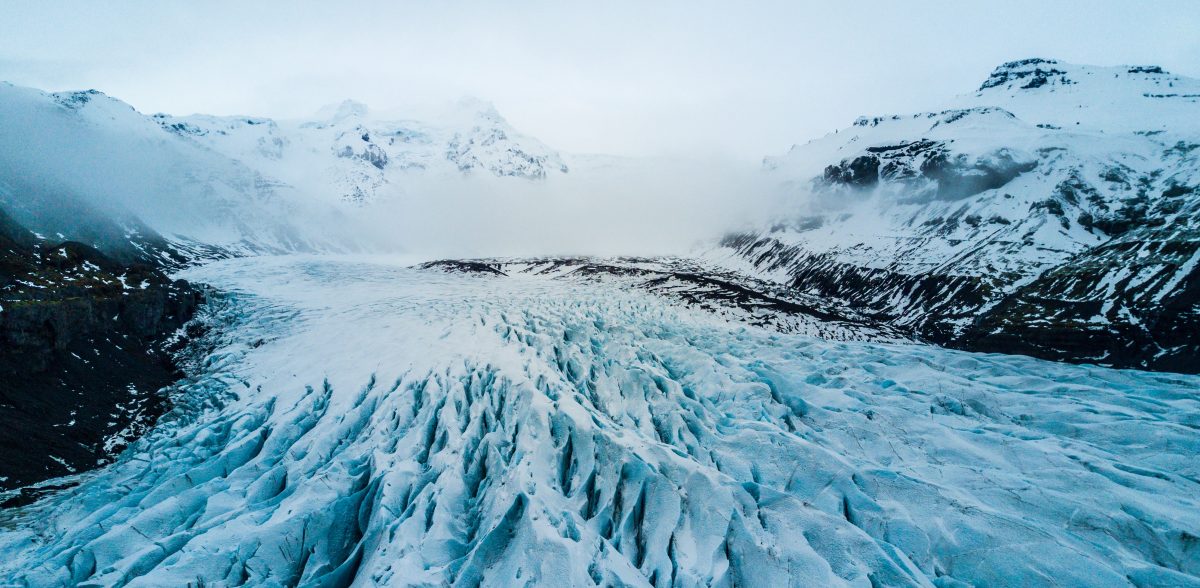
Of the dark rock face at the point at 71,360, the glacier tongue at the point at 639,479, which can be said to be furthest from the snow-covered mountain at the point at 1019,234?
the dark rock face at the point at 71,360

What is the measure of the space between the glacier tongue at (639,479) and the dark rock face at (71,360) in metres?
1.73

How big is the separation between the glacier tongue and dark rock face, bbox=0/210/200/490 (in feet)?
5.69

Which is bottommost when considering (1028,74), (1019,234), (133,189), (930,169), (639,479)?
(1019,234)

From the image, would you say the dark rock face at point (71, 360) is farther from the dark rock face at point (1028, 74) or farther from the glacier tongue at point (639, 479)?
the dark rock face at point (1028, 74)

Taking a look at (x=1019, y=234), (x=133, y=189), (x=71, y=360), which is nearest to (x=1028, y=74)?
(x=1019, y=234)

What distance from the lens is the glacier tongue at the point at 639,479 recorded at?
9.26 m

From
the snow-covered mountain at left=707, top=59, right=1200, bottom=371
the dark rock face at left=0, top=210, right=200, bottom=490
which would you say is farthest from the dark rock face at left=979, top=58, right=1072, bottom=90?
the dark rock face at left=0, top=210, right=200, bottom=490

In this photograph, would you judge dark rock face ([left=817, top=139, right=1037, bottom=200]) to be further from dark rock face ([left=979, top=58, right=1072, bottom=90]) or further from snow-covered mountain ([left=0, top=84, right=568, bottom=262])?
snow-covered mountain ([left=0, top=84, right=568, bottom=262])

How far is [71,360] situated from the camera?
63.1ft

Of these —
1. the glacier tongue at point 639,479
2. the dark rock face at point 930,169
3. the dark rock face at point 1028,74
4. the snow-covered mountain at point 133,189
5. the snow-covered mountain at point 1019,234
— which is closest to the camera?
the glacier tongue at point 639,479

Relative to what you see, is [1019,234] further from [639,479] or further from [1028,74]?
[1028,74]

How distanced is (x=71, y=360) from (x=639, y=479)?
25704 mm

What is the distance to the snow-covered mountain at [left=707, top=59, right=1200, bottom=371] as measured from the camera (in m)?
34.3

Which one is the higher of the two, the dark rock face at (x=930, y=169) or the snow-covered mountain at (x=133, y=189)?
the snow-covered mountain at (x=133, y=189)
